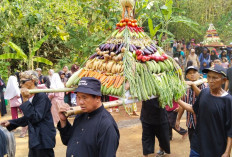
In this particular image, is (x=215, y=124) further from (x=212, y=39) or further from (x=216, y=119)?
(x=212, y=39)

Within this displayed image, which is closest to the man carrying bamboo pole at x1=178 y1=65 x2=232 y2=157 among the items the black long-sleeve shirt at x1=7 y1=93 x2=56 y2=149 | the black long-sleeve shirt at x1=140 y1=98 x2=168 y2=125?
the black long-sleeve shirt at x1=140 y1=98 x2=168 y2=125

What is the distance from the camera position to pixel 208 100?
334cm

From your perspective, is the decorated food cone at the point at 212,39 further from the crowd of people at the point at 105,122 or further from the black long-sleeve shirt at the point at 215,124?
the black long-sleeve shirt at the point at 215,124

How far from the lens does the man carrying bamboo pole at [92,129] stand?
2.37 m

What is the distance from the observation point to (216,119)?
10.7 ft

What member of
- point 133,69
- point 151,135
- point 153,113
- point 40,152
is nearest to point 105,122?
point 133,69

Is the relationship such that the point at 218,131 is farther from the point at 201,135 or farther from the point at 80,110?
the point at 80,110

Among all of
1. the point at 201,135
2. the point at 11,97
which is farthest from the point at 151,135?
the point at 11,97

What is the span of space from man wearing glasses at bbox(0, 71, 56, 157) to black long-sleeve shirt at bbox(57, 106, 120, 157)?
1.32 m

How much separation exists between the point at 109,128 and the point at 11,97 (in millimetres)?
5869

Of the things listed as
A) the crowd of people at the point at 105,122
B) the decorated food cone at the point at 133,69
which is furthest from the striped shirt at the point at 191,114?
the decorated food cone at the point at 133,69

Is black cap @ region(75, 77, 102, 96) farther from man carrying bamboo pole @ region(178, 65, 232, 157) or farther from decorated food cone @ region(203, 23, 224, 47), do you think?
decorated food cone @ region(203, 23, 224, 47)

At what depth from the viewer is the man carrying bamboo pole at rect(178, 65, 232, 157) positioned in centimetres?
324

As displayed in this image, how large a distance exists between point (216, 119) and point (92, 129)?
1.66 meters
